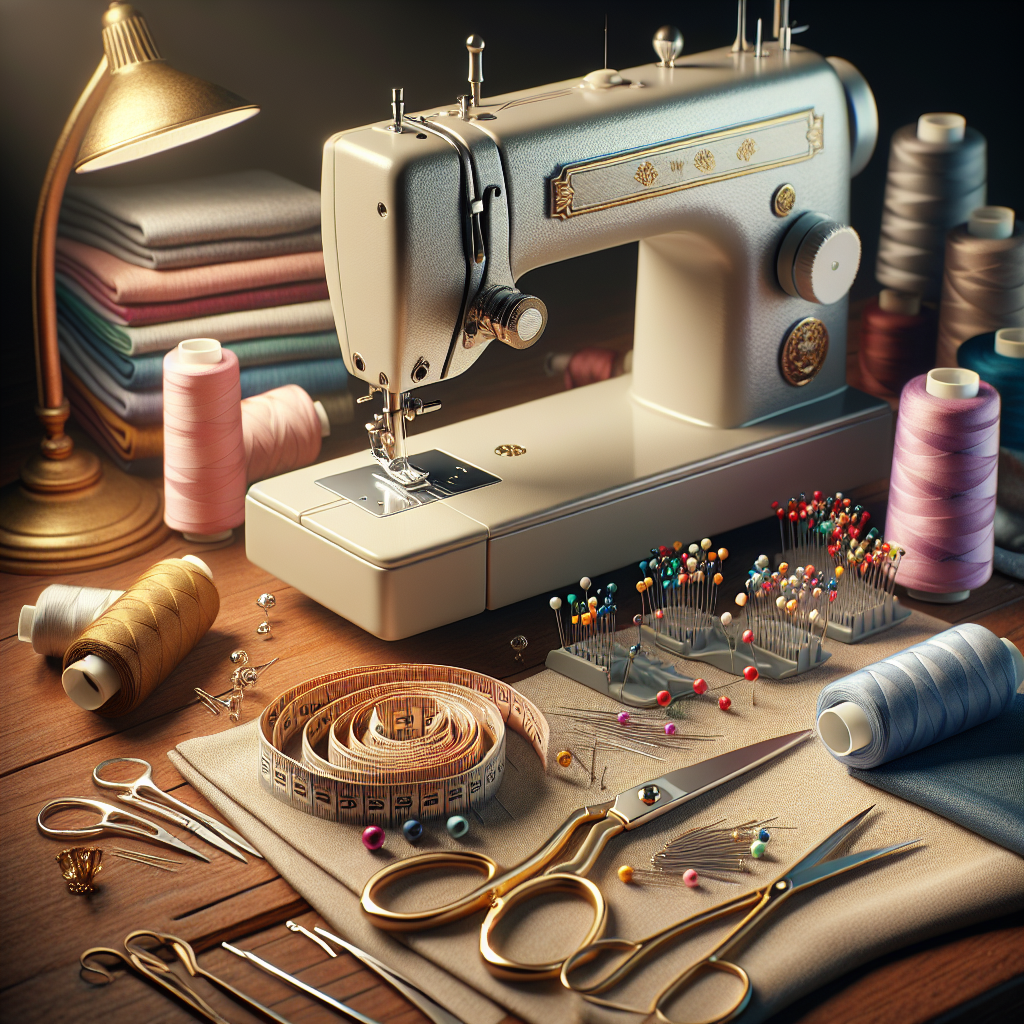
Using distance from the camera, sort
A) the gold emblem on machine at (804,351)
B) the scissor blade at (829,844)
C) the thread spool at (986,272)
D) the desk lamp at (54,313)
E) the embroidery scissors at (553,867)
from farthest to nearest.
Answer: the thread spool at (986,272) < the gold emblem on machine at (804,351) < the desk lamp at (54,313) < the scissor blade at (829,844) < the embroidery scissors at (553,867)

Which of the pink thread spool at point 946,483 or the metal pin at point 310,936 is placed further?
the pink thread spool at point 946,483

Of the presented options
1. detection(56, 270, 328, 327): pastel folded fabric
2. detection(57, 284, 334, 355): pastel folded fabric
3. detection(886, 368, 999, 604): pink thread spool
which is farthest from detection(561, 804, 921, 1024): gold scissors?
detection(56, 270, 328, 327): pastel folded fabric

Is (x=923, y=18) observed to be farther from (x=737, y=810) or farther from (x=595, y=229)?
(x=737, y=810)

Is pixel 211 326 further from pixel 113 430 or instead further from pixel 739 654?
pixel 739 654

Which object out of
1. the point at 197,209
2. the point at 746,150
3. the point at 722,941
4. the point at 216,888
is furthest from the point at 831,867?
the point at 197,209

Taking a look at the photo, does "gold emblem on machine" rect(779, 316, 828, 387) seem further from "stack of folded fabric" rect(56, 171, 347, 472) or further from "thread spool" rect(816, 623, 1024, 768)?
"stack of folded fabric" rect(56, 171, 347, 472)

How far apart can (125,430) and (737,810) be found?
1.39m

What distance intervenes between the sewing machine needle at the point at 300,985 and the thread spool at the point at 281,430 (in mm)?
1158

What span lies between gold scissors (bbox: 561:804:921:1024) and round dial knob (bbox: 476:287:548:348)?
2.62 ft

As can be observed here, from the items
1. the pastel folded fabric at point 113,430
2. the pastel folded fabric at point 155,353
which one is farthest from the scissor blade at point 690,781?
the pastel folded fabric at point 113,430

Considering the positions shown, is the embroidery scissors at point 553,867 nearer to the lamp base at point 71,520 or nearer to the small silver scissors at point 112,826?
the small silver scissors at point 112,826

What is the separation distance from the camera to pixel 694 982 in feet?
4.71

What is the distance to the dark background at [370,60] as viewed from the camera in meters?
2.77

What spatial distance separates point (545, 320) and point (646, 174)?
26cm
